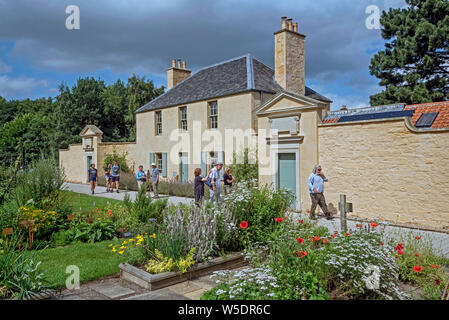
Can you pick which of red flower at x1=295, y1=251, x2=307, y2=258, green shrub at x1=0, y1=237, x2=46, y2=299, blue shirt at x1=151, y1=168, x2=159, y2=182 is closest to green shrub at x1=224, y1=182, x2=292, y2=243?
red flower at x1=295, y1=251, x2=307, y2=258

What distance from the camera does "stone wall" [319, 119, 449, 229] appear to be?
988 centimetres

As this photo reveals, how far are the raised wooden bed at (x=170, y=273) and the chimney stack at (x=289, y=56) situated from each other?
13.2 meters

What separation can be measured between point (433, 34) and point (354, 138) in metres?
14.1

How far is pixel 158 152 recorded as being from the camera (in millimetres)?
23375

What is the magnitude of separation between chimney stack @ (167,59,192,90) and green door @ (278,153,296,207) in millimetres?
13680

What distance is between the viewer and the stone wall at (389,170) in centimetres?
988

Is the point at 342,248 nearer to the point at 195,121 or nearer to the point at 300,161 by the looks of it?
the point at 300,161

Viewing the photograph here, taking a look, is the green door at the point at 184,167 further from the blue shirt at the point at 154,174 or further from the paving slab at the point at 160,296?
the paving slab at the point at 160,296

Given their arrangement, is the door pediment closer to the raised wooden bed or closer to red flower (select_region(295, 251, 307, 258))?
the raised wooden bed

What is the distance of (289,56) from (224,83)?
399 centimetres

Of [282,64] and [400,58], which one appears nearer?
[282,64]

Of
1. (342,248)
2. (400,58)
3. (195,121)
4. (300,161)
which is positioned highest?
(400,58)

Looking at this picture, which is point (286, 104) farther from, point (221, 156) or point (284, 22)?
point (284, 22)
